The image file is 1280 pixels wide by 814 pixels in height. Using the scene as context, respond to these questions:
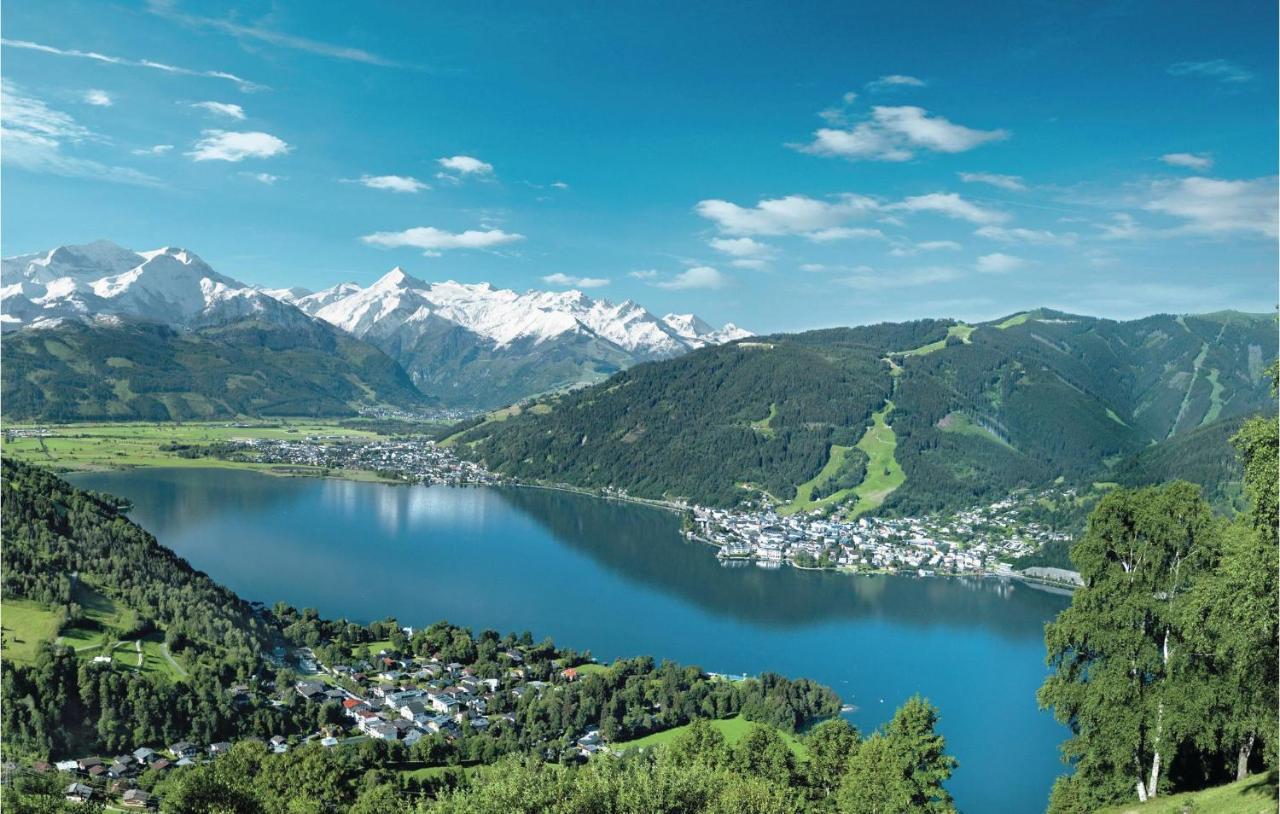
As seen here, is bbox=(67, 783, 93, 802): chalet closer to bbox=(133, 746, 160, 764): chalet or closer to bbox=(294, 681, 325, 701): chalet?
bbox=(133, 746, 160, 764): chalet

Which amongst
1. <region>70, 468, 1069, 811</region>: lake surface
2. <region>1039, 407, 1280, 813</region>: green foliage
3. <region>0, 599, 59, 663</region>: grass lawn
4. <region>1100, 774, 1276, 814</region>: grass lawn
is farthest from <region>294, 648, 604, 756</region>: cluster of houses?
<region>1100, 774, 1276, 814</region>: grass lawn

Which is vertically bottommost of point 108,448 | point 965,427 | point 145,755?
point 145,755

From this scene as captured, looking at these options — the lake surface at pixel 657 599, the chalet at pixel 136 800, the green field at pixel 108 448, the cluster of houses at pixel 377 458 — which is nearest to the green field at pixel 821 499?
the lake surface at pixel 657 599

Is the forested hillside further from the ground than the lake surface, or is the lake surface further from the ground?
the forested hillside

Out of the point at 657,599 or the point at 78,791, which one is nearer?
the point at 78,791

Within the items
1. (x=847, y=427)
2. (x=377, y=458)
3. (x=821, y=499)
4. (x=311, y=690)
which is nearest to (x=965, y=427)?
(x=847, y=427)

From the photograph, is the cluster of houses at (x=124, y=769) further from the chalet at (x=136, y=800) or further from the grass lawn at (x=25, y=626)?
the grass lawn at (x=25, y=626)

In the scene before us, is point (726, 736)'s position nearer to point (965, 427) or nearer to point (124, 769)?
point (124, 769)
